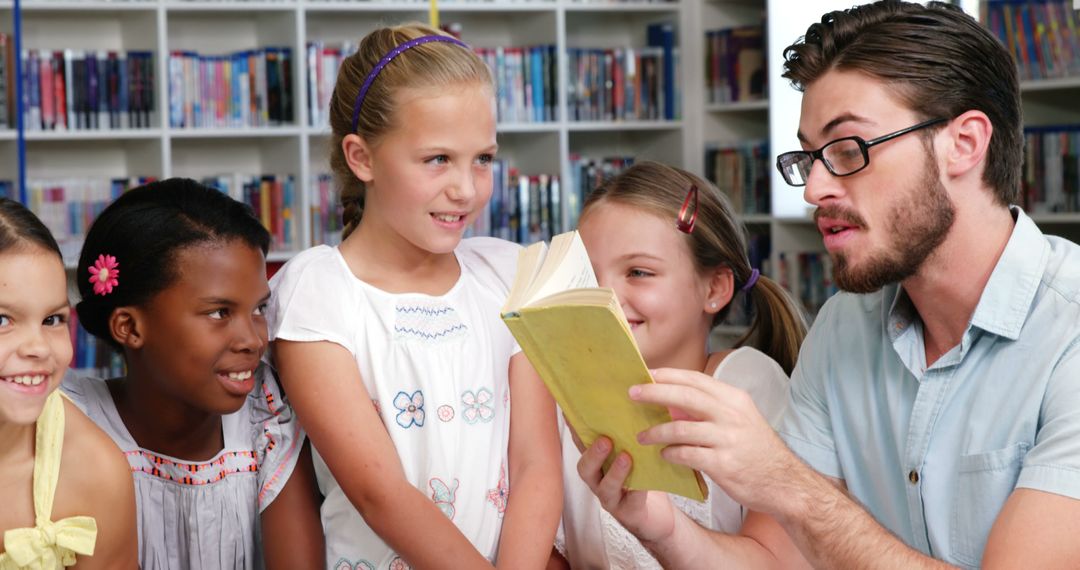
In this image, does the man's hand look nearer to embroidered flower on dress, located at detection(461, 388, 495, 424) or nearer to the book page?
the book page

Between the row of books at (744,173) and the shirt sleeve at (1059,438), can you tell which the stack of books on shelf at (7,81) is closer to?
the row of books at (744,173)

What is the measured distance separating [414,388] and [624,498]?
1.28ft

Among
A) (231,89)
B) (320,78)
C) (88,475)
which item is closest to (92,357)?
(231,89)

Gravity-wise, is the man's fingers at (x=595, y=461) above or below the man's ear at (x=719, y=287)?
below

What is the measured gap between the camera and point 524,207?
16.1 feet

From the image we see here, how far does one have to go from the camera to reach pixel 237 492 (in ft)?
5.83

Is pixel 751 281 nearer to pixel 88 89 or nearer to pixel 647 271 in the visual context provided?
pixel 647 271

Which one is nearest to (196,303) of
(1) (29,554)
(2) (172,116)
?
(1) (29,554)

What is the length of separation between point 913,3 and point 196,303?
1073 mm

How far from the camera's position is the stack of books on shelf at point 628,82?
500cm

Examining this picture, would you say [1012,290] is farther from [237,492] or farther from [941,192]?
[237,492]

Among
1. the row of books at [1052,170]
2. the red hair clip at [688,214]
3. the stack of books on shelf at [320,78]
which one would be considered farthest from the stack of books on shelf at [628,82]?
the red hair clip at [688,214]

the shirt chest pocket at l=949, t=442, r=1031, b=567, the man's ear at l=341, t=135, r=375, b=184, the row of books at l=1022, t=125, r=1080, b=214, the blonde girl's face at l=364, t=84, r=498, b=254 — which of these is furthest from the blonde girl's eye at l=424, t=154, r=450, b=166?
the row of books at l=1022, t=125, r=1080, b=214

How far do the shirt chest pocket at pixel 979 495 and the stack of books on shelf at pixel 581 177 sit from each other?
3.58m
